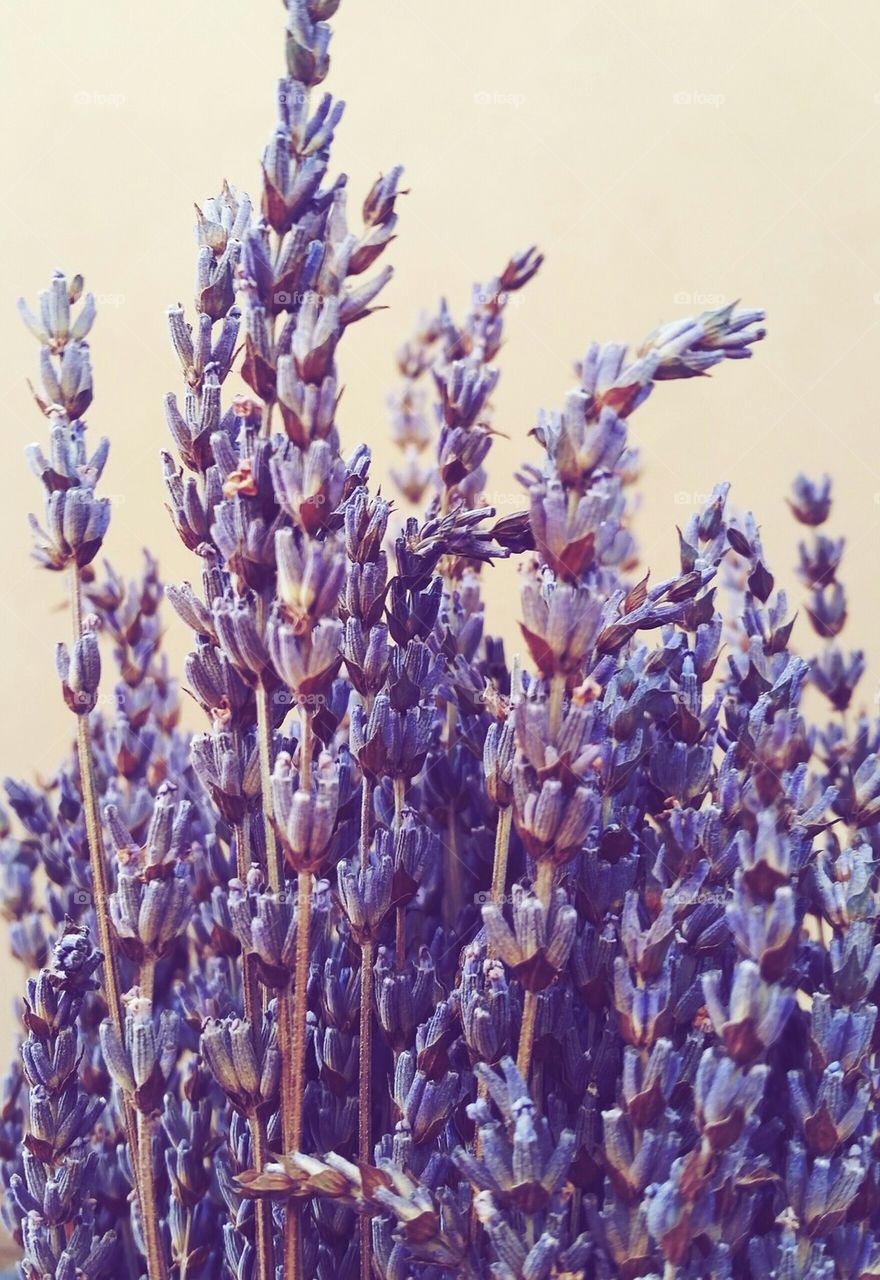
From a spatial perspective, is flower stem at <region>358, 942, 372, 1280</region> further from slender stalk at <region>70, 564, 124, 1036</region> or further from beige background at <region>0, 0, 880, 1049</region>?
beige background at <region>0, 0, 880, 1049</region>

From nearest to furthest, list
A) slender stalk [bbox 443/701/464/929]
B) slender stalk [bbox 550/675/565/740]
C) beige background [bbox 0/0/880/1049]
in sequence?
slender stalk [bbox 550/675/565/740] < slender stalk [bbox 443/701/464/929] < beige background [bbox 0/0/880/1049]

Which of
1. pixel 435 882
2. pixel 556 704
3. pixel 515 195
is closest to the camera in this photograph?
pixel 556 704

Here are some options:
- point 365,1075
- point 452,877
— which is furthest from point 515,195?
point 365,1075

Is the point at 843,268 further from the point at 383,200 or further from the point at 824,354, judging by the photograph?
the point at 383,200

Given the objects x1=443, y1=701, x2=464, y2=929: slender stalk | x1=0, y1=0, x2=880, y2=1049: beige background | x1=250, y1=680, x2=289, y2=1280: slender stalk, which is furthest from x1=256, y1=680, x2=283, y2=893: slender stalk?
x1=0, y1=0, x2=880, y2=1049: beige background

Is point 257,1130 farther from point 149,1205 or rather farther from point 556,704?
point 556,704

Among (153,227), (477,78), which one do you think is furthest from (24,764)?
(477,78)

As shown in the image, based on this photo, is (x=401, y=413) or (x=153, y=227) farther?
(x=153, y=227)
